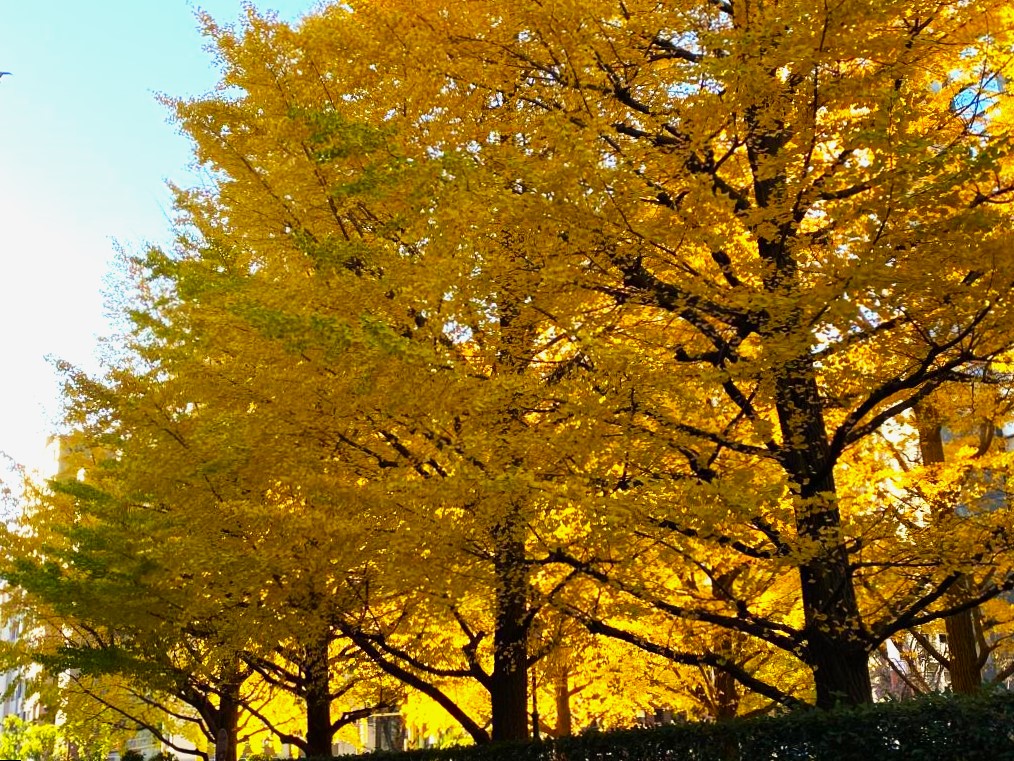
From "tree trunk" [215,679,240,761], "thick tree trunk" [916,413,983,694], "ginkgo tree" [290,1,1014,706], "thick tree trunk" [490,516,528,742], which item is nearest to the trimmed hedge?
"ginkgo tree" [290,1,1014,706]

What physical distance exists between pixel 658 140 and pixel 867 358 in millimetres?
2607

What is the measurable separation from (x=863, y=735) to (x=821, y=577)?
1.45 m

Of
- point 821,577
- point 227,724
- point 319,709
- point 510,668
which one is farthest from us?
point 227,724

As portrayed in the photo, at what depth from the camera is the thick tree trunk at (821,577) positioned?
20.8 ft

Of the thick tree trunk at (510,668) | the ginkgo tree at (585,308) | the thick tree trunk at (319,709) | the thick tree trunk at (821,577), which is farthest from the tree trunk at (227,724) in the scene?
the thick tree trunk at (821,577)

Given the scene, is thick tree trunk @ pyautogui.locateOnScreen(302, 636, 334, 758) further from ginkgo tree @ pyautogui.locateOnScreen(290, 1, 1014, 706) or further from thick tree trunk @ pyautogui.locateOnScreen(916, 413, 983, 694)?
thick tree trunk @ pyautogui.locateOnScreen(916, 413, 983, 694)

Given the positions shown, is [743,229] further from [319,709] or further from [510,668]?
[319,709]

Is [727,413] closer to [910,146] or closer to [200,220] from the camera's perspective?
[910,146]

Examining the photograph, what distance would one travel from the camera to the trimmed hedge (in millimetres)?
5152

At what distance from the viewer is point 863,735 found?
5406 mm

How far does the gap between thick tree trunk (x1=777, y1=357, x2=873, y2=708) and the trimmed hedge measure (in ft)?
2.30

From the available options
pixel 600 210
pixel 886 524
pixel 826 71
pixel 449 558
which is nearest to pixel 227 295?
pixel 449 558

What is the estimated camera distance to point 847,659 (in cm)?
661

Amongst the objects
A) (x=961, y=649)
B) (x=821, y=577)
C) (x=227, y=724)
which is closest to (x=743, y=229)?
Result: (x=821, y=577)
